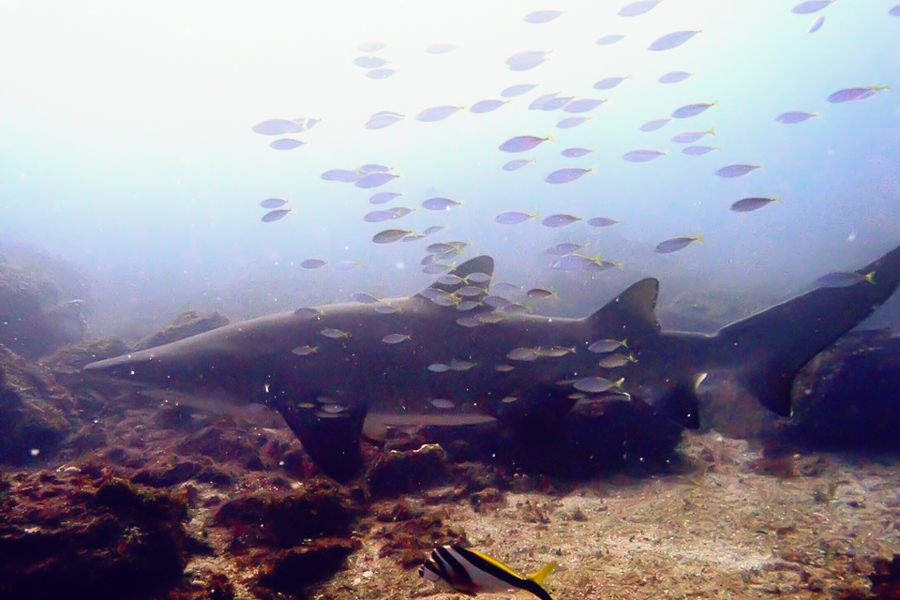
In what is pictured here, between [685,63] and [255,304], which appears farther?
[685,63]

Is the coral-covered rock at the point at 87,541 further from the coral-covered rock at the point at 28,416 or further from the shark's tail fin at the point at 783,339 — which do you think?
the shark's tail fin at the point at 783,339

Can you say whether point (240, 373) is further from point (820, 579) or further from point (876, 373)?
point (876, 373)

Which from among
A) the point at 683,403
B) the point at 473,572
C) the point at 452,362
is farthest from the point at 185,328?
the point at 473,572

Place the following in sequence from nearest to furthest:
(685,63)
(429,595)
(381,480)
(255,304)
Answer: (429,595) → (381,480) → (255,304) → (685,63)

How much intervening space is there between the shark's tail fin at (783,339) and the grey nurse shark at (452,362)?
11 millimetres

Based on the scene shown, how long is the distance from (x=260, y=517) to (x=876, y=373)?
8.95 meters

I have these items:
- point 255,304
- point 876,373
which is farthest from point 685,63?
point 876,373

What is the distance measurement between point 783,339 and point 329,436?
192 inches

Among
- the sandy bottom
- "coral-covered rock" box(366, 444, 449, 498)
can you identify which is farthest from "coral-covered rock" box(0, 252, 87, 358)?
the sandy bottom

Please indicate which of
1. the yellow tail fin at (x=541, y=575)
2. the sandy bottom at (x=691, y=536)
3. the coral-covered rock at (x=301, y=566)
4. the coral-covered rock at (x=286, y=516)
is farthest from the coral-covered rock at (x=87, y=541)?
the yellow tail fin at (x=541, y=575)

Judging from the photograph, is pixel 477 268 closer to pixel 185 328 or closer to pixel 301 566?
pixel 301 566

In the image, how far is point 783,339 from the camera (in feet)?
16.1

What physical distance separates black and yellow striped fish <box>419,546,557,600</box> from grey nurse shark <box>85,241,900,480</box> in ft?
8.33

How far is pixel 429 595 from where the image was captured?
324cm
